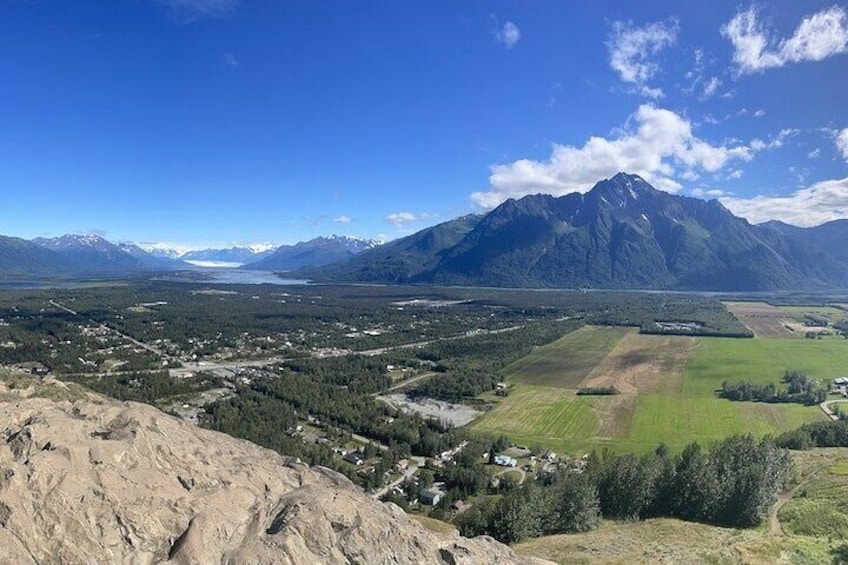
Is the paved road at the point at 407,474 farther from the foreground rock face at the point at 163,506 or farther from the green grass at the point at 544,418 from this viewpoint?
the foreground rock face at the point at 163,506

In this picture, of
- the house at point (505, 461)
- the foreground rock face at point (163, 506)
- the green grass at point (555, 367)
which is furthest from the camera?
the green grass at point (555, 367)

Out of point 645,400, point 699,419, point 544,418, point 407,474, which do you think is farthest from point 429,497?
point 645,400

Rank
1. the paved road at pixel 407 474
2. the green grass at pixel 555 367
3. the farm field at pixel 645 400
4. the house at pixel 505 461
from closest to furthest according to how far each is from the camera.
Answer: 1. the paved road at pixel 407 474
2. the house at pixel 505 461
3. the farm field at pixel 645 400
4. the green grass at pixel 555 367

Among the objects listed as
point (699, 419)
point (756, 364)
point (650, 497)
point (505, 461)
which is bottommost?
point (505, 461)

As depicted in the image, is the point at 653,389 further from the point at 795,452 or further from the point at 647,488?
the point at 647,488

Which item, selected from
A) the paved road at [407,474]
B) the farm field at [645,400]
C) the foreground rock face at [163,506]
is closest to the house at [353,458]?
the paved road at [407,474]

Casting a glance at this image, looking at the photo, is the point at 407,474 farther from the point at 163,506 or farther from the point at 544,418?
the point at 163,506
